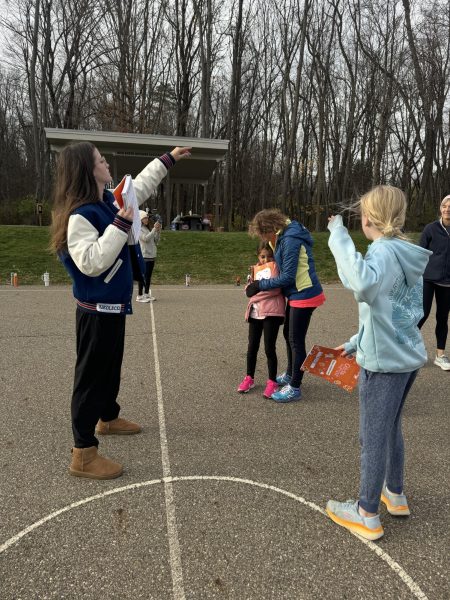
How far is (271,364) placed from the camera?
4.35m

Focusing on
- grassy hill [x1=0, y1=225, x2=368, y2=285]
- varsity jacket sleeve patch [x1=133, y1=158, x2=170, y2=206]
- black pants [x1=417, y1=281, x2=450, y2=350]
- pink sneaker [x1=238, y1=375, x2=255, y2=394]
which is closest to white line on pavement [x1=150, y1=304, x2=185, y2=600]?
pink sneaker [x1=238, y1=375, x2=255, y2=394]

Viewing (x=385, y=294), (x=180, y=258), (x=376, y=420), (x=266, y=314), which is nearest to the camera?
(x=385, y=294)

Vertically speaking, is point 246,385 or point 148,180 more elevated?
point 148,180

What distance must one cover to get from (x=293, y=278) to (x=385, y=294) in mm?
1900

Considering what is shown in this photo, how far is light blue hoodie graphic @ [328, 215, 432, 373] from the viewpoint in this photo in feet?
6.72

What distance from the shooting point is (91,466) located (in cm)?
292

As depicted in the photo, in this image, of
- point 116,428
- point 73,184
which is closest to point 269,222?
point 73,184

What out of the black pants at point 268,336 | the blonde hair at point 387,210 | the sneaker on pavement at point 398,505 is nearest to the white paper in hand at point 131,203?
the blonde hair at point 387,210

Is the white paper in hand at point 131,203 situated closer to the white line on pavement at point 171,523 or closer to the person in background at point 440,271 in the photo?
the white line on pavement at point 171,523

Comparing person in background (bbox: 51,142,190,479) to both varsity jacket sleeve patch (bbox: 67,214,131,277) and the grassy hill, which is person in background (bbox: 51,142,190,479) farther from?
the grassy hill

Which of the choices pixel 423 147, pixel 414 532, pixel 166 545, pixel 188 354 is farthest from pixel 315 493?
pixel 423 147

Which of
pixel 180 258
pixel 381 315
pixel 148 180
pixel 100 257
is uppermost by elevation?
pixel 148 180

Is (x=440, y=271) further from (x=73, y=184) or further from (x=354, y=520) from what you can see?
(x=73, y=184)

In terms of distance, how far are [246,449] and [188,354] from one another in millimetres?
2625
